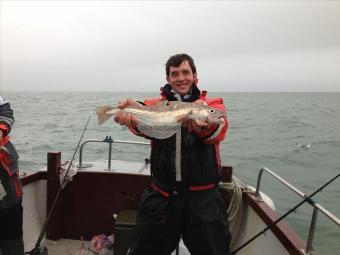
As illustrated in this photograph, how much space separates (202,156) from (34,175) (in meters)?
3.28

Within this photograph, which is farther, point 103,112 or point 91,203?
point 91,203

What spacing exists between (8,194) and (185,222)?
6.08ft

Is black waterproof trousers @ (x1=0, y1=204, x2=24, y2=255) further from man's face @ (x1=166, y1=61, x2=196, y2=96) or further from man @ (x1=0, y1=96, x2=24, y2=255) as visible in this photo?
man's face @ (x1=166, y1=61, x2=196, y2=96)

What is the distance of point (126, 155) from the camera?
67.7 feet

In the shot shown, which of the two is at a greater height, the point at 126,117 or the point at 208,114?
the point at 208,114

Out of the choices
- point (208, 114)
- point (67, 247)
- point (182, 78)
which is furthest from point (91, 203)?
point (208, 114)

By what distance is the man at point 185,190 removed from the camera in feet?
10.8

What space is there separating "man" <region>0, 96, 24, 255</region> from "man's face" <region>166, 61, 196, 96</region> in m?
1.81

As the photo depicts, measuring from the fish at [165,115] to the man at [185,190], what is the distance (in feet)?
0.19

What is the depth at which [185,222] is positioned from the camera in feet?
11.2

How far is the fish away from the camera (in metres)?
3.19

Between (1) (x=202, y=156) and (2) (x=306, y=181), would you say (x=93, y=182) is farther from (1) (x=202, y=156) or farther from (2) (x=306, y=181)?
(2) (x=306, y=181)

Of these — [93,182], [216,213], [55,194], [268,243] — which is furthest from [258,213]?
[55,194]

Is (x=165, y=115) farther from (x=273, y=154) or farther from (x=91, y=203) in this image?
(x=273, y=154)
